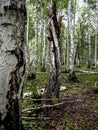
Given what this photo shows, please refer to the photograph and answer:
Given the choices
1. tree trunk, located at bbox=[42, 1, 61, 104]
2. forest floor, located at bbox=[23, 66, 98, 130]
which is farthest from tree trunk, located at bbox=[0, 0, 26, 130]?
tree trunk, located at bbox=[42, 1, 61, 104]

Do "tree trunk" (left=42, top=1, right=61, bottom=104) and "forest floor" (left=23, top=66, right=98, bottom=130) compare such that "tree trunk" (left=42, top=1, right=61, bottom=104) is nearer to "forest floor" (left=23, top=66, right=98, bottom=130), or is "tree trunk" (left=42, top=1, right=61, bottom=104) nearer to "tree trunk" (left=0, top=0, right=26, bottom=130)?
"forest floor" (left=23, top=66, right=98, bottom=130)

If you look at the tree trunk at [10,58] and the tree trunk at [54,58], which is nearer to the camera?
the tree trunk at [10,58]

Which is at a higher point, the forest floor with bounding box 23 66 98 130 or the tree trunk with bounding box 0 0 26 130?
the tree trunk with bounding box 0 0 26 130

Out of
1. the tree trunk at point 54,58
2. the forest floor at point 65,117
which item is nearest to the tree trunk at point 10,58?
the forest floor at point 65,117

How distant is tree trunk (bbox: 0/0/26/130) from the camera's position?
8.82ft

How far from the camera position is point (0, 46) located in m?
2.70

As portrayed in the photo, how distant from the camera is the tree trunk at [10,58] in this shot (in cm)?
269

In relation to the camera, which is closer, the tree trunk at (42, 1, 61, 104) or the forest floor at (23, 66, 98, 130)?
the forest floor at (23, 66, 98, 130)

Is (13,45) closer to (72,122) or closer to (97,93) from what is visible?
(72,122)

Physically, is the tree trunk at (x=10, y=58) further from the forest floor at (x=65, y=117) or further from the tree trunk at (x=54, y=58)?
the tree trunk at (x=54, y=58)

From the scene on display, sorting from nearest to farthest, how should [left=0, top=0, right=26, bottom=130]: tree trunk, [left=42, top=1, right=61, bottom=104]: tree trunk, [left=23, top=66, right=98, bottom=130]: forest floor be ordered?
1. [left=0, top=0, right=26, bottom=130]: tree trunk
2. [left=23, top=66, right=98, bottom=130]: forest floor
3. [left=42, top=1, right=61, bottom=104]: tree trunk

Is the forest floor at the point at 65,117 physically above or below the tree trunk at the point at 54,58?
below

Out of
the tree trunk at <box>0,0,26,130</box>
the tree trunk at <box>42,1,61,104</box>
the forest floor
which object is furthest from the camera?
the tree trunk at <box>42,1,61,104</box>

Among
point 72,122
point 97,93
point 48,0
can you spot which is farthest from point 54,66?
point 48,0
